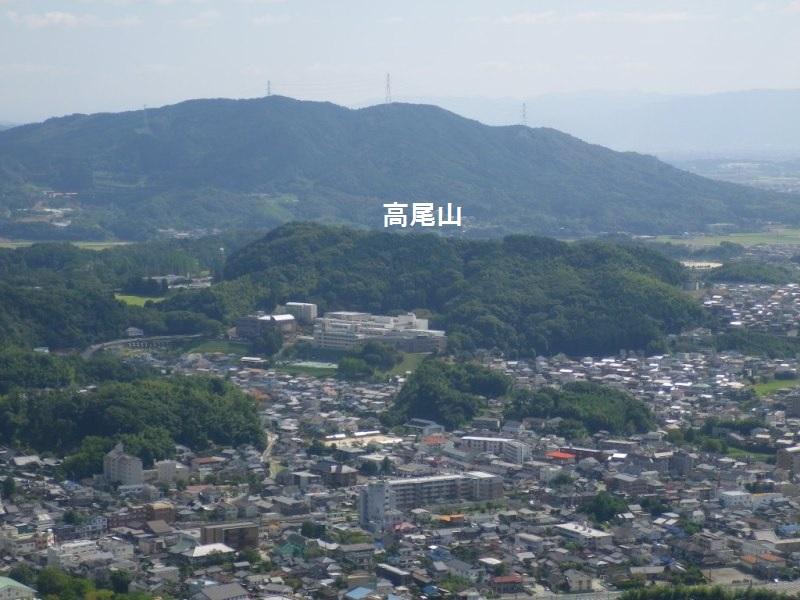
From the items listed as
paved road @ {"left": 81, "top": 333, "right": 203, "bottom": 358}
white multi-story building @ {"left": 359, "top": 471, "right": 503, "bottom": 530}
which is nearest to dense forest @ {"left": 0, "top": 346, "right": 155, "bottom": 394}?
paved road @ {"left": 81, "top": 333, "right": 203, "bottom": 358}

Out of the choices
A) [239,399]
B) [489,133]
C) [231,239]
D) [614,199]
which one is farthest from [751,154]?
[239,399]

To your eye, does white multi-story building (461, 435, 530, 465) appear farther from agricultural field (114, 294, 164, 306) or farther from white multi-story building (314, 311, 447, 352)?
agricultural field (114, 294, 164, 306)

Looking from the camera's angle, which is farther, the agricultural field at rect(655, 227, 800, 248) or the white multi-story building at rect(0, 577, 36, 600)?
the agricultural field at rect(655, 227, 800, 248)

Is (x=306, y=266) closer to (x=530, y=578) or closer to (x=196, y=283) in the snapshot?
(x=196, y=283)

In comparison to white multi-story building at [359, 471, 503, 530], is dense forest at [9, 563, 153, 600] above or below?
below

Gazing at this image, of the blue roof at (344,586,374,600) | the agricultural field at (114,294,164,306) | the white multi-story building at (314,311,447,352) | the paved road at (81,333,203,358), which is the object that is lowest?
the blue roof at (344,586,374,600)

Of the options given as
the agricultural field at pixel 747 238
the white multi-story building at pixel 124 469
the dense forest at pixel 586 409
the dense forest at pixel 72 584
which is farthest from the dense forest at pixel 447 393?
the agricultural field at pixel 747 238

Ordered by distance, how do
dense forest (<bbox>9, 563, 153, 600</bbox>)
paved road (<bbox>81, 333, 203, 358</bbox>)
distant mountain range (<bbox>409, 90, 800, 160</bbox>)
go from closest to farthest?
dense forest (<bbox>9, 563, 153, 600</bbox>) < paved road (<bbox>81, 333, 203, 358</bbox>) < distant mountain range (<bbox>409, 90, 800, 160</bbox>)

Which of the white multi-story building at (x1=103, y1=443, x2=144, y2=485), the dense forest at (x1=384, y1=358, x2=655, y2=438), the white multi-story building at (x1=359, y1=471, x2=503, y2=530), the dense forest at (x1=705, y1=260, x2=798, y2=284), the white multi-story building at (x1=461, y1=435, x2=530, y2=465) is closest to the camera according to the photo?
the white multi-story building at (x1=359, y1=471, x2=503, y2=530)

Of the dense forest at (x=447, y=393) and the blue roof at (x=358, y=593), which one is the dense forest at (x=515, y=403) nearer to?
the dense forest at (x=447, y=393)
